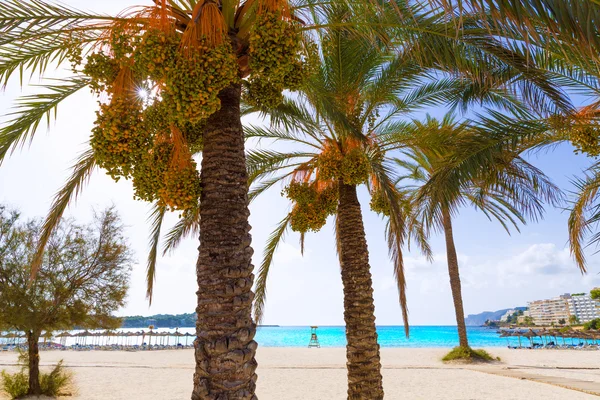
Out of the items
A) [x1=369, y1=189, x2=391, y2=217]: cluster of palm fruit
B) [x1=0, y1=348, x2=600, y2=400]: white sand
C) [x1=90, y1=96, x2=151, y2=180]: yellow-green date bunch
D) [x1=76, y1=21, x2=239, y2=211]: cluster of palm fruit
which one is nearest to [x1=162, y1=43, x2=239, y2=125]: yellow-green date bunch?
[x1=76, y1=21, x2=239, y2=211]: cluster of palm fruit

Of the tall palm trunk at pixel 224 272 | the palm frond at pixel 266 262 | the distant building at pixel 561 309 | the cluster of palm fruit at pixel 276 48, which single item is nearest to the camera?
the tall palm trunk at pixel 224 272

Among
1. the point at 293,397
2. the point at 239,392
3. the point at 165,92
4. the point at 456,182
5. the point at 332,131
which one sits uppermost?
the point at 332,131

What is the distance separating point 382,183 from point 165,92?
194 inches

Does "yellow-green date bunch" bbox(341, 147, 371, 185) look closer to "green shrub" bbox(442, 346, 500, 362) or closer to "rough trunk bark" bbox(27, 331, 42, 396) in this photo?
"rough trunk bark" bbox(27, 331, 42, 396)

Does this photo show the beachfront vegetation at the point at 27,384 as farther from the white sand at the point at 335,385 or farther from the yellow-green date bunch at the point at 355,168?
the yellow-green date bunch at the point at 355,168

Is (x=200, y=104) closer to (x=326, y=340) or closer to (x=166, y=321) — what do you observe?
(x=326, y=340)

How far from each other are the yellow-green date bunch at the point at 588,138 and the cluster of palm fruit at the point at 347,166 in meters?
3.73

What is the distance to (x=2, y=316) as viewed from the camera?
1360 centimetres

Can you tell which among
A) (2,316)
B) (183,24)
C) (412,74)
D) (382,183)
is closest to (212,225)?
(183,24)

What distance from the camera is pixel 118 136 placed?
15.9 ft

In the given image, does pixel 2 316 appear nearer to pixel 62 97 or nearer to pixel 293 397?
pixel 293 397

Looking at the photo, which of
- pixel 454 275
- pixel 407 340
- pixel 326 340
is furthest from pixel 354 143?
pixel 326 340

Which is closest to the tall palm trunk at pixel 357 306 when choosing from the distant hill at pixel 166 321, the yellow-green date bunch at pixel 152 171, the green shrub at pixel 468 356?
the yellow-green date bunch at pixel 152 171

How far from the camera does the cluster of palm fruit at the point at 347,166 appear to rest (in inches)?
317
